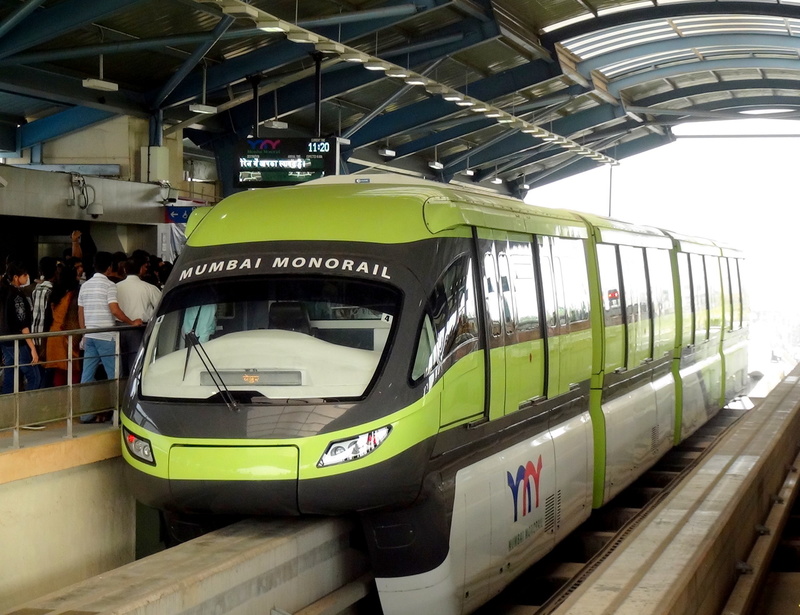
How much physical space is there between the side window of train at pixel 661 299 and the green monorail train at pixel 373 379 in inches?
177

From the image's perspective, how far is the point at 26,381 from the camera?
1004 centimetres

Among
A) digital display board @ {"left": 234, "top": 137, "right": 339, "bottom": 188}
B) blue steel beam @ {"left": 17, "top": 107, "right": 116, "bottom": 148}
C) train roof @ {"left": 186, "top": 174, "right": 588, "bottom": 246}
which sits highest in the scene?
blue steel beam @ {"left": 17, "top": 107, "right": 116, "bottom": 148}

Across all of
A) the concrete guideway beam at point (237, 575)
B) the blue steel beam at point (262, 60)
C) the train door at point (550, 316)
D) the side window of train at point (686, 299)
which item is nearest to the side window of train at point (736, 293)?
the side window of train at point (686, 299)

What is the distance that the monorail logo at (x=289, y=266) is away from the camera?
743 centimetres

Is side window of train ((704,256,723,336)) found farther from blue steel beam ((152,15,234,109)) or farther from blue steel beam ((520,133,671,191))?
blue steel beam ((520,133,671,191))

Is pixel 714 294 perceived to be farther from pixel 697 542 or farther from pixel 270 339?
pixel 697 542

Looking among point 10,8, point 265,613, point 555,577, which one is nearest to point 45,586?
point 265,613

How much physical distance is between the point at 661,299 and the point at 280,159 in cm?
856

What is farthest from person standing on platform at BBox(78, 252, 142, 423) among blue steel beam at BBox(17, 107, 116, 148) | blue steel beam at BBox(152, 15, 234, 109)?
blue steel beam at BBox(17, 107, 116, 148)

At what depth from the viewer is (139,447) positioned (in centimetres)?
730

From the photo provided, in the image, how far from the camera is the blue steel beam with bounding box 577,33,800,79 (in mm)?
29109

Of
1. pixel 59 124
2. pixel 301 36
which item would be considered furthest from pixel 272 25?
pixel 59 124

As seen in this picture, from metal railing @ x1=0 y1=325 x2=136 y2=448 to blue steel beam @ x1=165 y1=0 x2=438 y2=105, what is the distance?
1382cm

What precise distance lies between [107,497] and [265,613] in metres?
2.75
